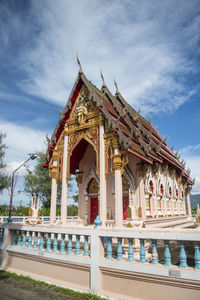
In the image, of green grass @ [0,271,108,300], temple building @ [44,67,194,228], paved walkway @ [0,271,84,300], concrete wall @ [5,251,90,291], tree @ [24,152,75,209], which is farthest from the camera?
tree @ [24,152,75,209]

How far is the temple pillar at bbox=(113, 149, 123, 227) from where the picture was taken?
26.2 ft

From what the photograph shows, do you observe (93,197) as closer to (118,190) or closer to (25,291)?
(118,190)

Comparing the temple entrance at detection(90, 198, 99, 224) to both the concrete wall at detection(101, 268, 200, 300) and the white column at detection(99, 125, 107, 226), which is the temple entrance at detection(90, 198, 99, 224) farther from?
the concrete wall at detection(101, 268, 200, 300)

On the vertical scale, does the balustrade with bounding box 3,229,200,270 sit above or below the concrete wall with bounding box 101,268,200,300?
above

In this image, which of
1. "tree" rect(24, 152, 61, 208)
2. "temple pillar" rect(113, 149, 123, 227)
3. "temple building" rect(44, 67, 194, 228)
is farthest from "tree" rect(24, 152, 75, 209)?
"temple pillar" rect(113, 149, 123, 227)

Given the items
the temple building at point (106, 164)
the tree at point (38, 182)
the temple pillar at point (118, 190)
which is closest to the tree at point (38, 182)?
the tree at point (38, 182)

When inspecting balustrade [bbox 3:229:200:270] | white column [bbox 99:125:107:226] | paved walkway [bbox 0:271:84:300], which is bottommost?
paved walkway [bbox 0:271:84:300]

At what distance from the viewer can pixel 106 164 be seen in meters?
8.93

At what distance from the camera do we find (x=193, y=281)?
10.6 feet

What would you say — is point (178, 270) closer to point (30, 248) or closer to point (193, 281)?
point (193, 281)

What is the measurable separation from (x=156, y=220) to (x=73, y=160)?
588 cm

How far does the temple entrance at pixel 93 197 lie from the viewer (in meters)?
12.9

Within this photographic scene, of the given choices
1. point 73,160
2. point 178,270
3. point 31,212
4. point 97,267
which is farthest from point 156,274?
point 73,160

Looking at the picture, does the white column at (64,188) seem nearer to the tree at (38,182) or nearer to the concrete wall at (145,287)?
the concrete wall at (145,287)
